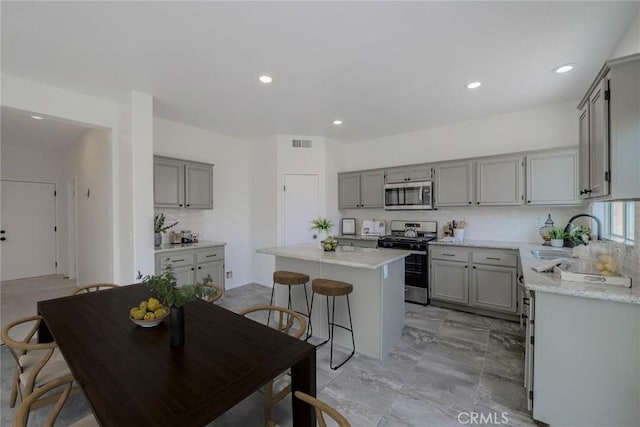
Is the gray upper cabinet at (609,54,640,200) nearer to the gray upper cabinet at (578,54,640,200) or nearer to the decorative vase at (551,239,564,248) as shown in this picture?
the gray upper cabinet at (578,54,640,200)

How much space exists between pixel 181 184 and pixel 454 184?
4.06 meters

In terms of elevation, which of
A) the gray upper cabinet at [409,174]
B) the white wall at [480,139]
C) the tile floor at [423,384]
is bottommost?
the tile floor at [423,384]

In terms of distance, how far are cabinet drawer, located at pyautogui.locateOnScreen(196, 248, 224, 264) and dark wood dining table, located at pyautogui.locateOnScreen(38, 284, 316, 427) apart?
6.64ft

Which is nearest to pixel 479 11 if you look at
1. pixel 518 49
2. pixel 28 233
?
pixel 518 49

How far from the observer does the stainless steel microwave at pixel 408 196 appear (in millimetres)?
4355

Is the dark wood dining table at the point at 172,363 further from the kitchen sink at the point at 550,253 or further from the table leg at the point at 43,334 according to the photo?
the kitchen sink at the point at 550,253

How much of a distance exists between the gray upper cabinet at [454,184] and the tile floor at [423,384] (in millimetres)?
1781

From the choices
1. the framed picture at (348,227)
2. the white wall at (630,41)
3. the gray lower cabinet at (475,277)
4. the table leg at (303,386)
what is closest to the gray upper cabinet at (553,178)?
the gray lower cabinet at (475,277)

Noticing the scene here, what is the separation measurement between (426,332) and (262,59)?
3.37 metres

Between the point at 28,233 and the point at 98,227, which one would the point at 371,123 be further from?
the point at 28,233

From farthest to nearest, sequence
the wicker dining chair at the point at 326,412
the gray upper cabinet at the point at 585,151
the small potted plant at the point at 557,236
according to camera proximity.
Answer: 1. the small potted plant at the point at 557,236
2. the gray upper cabinet at the point at 585,151
3. the wicker dining chair at the point at 326,412

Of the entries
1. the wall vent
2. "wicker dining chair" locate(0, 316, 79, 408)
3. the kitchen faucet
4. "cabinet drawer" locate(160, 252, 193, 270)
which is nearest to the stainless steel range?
the kitchen faucet

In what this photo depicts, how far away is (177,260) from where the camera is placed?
368cm

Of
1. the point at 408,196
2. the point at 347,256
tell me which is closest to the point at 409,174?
the point at 408,196
